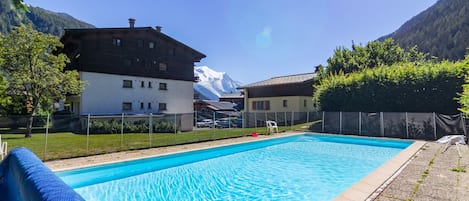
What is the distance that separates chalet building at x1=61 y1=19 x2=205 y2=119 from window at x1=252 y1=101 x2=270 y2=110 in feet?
27.1

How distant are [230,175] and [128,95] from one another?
17.6 meters

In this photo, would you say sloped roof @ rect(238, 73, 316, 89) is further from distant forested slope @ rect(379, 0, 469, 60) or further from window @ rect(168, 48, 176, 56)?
distant forested slope @ rect(379, 0, 469, 60)

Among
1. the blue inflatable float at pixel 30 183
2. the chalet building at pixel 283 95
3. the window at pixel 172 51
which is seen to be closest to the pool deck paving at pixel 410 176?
the blue inflatable float at pixel 30 183

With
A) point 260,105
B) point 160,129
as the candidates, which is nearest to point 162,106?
point 160,129

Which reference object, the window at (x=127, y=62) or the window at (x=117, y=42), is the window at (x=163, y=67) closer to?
the window at (x=127, y=62)

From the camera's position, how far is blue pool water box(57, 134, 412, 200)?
5.88 m

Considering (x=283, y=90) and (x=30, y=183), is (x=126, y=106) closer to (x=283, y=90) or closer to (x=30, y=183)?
(x=283, y=90)

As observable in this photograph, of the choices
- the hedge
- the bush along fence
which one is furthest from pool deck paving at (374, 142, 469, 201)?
the hedge

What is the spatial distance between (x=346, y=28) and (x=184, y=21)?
1325 cm

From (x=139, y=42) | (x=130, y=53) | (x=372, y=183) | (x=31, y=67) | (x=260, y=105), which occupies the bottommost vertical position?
(x=372, y=183)

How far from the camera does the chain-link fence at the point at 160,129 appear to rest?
34.7ft

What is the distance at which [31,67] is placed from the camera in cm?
1421

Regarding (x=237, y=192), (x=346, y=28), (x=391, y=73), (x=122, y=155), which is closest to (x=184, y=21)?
(x=346, y=28)

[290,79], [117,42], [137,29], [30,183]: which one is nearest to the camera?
[30,183]
